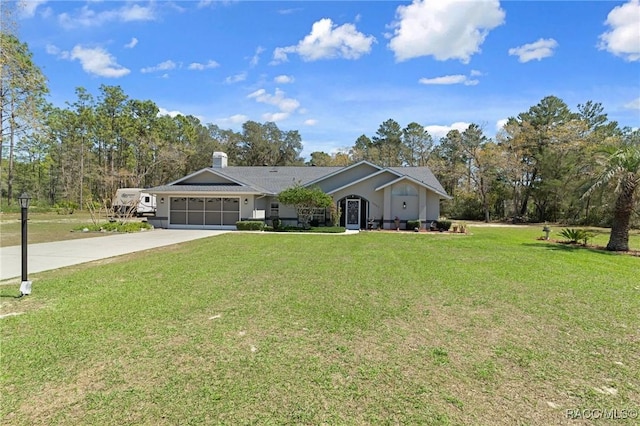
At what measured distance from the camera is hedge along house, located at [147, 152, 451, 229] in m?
23.1

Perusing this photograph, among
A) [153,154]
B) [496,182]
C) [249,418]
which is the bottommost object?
[249,418]

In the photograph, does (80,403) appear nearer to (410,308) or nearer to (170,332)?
(170,332)

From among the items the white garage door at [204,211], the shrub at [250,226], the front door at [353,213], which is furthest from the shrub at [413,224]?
the white garage door at [204,211]

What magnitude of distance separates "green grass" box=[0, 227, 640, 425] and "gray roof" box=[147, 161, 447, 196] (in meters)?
15.2

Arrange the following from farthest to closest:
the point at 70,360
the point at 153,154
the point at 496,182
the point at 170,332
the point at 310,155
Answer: the point at 310,155, the point at 153,154, the point at 496,182, the point at 170,332, the point at 70,360

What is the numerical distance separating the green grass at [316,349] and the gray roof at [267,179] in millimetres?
15241

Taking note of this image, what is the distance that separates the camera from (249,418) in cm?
Result: 279

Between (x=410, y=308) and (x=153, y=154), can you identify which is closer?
(x=410, y=308)

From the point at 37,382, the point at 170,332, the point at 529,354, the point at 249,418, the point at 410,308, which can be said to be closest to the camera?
the point at 249,418

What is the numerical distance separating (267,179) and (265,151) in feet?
85.0

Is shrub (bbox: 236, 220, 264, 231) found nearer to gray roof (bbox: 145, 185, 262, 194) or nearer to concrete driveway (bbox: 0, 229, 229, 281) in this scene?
gray roof (bbox: 145, 185, 262, 194)

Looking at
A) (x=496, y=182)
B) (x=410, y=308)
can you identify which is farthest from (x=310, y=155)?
(x=410, y=308)

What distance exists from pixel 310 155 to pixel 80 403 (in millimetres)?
54879

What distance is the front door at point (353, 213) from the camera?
24289 millimetres
